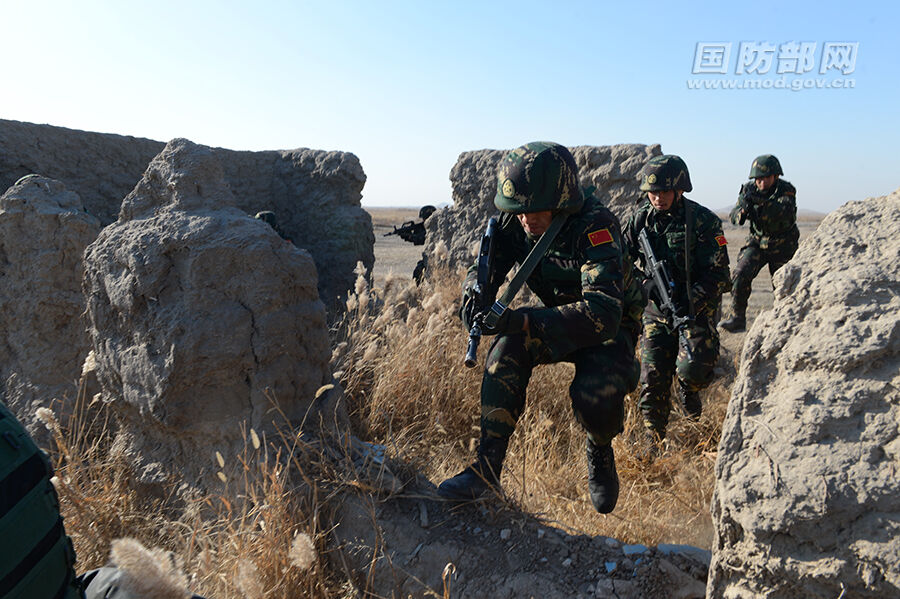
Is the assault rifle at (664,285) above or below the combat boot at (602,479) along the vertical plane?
above

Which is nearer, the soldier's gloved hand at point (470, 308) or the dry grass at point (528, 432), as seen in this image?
the soldier's gloved hand at point (470, 308)

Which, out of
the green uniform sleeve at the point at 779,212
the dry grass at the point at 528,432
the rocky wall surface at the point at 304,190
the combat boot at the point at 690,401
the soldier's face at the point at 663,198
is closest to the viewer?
the dry grass at the point at 528,432

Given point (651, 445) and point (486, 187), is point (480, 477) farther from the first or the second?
point (486, 187)

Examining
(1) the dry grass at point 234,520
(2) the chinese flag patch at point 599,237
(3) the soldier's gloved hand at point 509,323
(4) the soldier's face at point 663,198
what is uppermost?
(4) the soldier's face at point 663,198

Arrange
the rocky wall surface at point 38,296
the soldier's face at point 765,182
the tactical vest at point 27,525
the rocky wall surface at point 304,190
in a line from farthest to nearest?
the soldier's face at point 765,182
the rocky wall surface at point 304,190
the rocky wall surface at point 38,296
the tactical vest at point 27,525

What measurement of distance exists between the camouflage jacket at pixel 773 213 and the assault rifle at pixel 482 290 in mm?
4980

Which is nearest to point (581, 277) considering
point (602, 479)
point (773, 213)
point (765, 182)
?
point (602, 479)

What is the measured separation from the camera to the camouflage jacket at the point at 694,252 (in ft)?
13.0

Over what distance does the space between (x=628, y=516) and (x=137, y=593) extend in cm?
213

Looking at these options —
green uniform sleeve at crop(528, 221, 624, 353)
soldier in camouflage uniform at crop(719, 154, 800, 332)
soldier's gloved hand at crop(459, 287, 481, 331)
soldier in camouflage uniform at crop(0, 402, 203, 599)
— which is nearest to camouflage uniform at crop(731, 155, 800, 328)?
soldier in camouflage uniform at crop(719, 154, 800, 332)

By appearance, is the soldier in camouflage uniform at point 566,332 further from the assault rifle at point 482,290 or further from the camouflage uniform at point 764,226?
the camouflage uniform at point 764,226

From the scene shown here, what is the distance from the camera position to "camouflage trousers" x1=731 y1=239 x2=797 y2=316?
6.73m

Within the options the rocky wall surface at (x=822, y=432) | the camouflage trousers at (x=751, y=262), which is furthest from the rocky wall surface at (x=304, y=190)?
the rocky wall surface at (x=822, y=432)

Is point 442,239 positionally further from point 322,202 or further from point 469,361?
point 469,361
